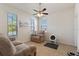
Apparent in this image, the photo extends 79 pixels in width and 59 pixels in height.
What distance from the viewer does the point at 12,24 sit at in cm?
169

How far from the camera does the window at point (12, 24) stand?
5.35 feet

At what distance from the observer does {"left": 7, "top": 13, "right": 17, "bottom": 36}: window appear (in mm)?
1632

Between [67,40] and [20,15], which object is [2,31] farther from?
[67,40]

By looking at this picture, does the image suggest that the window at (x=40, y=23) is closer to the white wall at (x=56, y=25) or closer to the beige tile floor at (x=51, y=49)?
the white wall at (x=56, y=25)

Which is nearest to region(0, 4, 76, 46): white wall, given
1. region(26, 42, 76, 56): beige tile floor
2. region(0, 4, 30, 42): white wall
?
region(0, 4, 30, 42): white wall

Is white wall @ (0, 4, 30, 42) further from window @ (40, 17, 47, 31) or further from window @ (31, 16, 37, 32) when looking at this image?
window @ (40, 17, 47, 31)

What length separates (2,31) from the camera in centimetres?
155

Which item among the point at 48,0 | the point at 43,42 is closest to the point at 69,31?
the point at 43,42

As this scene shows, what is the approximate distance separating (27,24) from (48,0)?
0.94 metres

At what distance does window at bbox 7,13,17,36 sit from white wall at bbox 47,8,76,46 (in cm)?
76

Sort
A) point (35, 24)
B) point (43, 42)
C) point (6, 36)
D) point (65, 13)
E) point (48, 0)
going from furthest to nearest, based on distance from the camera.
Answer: point (43, 42) < point (35, 24) < point (65, 13) < point (6, 36) < point (48, 0)

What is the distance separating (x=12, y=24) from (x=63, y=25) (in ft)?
3.63

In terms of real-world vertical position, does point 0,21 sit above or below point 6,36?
above

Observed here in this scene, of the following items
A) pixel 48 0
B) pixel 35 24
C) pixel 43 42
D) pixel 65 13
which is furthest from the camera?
pixel 43 42
